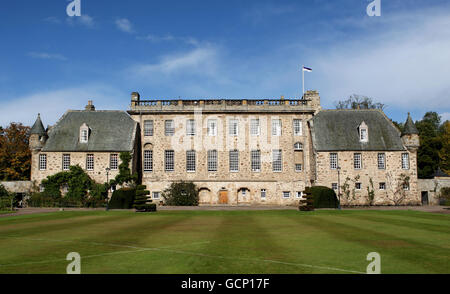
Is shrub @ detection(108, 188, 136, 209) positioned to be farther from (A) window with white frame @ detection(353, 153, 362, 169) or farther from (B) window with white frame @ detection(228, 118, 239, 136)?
(A) window with white frame @ detection(353, 153, 362, 169)

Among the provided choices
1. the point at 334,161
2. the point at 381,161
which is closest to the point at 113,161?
the point at 334,161

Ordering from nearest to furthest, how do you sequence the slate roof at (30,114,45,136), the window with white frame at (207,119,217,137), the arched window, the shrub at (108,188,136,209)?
the shrub at (108,188,136,209), the slate roof at (30,114,45,136), the window with white frame at (207,119,217,137), the arched window

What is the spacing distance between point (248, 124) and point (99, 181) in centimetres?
1715

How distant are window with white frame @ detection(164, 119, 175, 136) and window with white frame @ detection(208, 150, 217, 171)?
483 cm

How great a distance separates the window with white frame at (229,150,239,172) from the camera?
40.8 meters

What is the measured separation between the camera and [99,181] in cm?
3906

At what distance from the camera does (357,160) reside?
131ft

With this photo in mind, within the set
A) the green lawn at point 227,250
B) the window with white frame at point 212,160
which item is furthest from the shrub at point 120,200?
the green lawn at point 227,250

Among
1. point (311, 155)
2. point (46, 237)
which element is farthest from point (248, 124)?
point (46, 237)

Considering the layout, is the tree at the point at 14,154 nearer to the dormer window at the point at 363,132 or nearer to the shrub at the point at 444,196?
the dormer window at the point at 363,132

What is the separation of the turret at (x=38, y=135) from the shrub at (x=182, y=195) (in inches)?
573

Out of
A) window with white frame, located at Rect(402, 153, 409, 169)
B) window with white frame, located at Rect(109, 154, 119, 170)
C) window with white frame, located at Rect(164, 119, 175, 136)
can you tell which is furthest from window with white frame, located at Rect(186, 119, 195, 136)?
window with white frame, located at Rect(402, 153, 409, 169)

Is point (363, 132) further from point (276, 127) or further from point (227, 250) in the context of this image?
point (227, 250)

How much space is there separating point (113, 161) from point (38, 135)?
846cm
